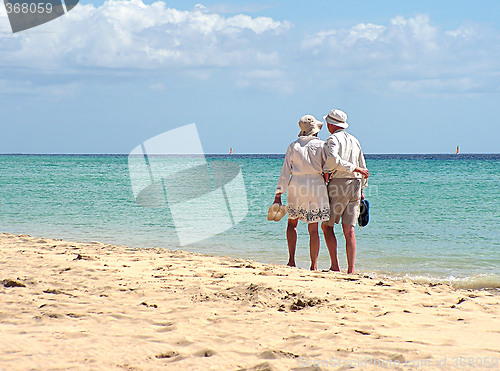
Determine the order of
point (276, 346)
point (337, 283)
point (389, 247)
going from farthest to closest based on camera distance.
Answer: point (389, 247)
point (337, 283)
point (276, 346)

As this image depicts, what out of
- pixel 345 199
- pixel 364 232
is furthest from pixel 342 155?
pixel 364 232

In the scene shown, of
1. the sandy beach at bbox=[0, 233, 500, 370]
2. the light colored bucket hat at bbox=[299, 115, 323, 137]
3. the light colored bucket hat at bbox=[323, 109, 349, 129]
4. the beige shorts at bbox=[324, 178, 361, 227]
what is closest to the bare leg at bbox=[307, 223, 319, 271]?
the beige shorts at bbox=[324, 178, 361, 227]

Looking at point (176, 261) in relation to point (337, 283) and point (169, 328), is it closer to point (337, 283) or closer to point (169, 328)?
point (337, 283)

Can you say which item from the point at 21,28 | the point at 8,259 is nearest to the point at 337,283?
the point at 8,259

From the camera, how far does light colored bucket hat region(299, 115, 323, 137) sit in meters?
6.02

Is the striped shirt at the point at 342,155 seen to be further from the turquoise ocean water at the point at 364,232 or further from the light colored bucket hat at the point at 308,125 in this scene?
the turquoise ocean water at the point at 364,232

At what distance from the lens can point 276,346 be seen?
11.0 ft

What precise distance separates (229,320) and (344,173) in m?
2.47

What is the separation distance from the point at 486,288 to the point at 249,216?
7.82m

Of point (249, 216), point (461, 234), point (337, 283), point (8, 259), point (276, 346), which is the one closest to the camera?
point (276, 346)

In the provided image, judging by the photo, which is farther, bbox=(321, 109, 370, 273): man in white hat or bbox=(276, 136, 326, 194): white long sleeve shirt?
bbox=(276, 136, 326, 194): white long sleeve shirt

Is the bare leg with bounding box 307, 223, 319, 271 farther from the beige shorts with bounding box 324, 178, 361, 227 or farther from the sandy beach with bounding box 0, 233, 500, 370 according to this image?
the sandy beach with bounding box 0, 233, 500, 370

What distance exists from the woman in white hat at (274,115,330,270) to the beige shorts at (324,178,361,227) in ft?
0.28

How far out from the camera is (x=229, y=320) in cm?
392
